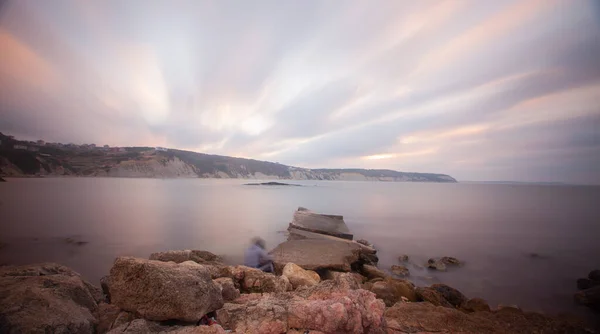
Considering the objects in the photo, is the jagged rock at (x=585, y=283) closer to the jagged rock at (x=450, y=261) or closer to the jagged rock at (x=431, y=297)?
the jagged rock at (x=450, y=261)

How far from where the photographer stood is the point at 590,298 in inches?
295

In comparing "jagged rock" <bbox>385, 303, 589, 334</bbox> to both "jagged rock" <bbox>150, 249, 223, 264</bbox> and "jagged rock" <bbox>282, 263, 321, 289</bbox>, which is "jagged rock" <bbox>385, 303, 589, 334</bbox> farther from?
"jagged rock" <bbox>150, 249, 223, 264</bbox>

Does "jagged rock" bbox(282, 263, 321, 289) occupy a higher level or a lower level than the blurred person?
higher

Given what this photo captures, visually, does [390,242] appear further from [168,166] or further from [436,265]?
[168,166]

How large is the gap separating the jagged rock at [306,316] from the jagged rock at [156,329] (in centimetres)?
37

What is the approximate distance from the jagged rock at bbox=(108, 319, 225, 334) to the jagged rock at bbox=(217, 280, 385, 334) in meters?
0.37

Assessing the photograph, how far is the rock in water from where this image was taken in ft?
9.51

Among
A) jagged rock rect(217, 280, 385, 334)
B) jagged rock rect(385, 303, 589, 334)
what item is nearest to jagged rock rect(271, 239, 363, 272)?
jagged rock rect(385, 303, 589, 334)

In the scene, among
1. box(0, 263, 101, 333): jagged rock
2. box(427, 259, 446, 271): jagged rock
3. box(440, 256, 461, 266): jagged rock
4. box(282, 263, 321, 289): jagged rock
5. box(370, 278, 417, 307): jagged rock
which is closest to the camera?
box(0, 263, 101, 333): jagged rock

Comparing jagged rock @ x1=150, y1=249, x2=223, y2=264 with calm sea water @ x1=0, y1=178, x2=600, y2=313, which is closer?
jagged rock @ x1=150, y1=249, x2=223, y2=264

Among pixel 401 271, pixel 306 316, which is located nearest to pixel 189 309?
pixel 306 316

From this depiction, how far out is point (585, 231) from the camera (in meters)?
19.9

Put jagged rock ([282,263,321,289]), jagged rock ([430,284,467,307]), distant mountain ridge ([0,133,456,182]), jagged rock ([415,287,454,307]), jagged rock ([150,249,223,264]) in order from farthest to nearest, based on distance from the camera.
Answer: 1. distant mountain ridge ([0,133,456,182])
2. jagged rock ([150,249,223,264])
3. jagged rock ([430,284,467,307])
4. jagged rock ([415,287,454,307])
5. jagged rock ([282,263,321,289])

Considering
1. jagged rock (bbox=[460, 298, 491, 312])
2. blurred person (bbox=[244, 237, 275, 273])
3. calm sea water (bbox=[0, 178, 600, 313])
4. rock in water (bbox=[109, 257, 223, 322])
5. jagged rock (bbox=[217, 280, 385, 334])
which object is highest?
rock in water (bbox=[109, 257, 223, 322])
